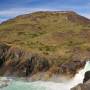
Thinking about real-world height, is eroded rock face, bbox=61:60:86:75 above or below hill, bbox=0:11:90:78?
below

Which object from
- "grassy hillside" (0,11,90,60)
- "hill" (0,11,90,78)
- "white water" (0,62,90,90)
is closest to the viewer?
"white water" (0,62,90,90)

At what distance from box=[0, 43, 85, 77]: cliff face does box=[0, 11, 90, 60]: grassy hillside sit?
15.0 feet

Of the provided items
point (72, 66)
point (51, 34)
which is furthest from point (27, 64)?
point (51, 34)

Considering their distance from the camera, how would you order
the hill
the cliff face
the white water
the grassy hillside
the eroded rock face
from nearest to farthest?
the white water, the eroded rock face, the cliff face, the hill, the grassy hillside

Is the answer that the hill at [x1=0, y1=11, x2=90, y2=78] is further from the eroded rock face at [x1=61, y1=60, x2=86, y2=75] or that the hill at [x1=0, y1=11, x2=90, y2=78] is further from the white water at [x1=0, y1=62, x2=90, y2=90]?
the white water at [x1=0, y1=62, x2=90, y2=90]

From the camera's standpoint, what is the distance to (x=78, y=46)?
121938 mm

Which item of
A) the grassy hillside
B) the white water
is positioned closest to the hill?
the grassy hillside

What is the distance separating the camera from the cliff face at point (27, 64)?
103438mm

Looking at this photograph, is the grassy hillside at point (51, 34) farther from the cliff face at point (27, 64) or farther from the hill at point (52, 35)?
the cliff face at point (27, 64)

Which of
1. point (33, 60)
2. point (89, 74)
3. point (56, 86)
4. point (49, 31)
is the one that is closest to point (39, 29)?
point (49, 31)

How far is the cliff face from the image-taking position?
4072 inches

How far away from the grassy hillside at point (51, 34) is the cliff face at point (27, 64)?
4559mm

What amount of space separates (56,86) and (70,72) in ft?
42.0

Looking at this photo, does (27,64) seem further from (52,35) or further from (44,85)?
(52,35)
